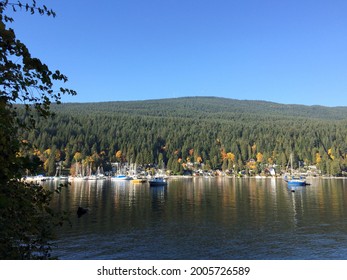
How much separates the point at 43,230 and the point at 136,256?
623 inches

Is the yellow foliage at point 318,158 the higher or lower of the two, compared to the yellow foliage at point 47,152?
lower

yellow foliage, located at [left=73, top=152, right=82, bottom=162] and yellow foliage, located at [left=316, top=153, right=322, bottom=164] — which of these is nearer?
yellow foliage, located at [left=316, top=153, right=322, bottom=164]

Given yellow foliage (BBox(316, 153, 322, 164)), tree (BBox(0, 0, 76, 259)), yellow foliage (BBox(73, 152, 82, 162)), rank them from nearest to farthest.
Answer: tree (BBox(0, 0, 76, 259)) → yellow foliage (BBox(316, 153, 322, 164)) → yellow foliage (BBox(73, 152, 82, 162))

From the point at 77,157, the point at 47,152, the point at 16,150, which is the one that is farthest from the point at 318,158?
the point at 16,150

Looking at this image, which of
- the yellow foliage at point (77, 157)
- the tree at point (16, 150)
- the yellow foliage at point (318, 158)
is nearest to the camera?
the tree at point (16, 150)

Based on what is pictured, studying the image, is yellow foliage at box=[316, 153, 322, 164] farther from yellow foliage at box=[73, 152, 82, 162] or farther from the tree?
the tree

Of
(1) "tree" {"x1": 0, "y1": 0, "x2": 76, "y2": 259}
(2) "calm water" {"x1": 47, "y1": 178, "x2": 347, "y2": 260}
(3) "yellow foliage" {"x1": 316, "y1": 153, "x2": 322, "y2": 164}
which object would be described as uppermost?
(3) "yellow foliage" {"x1": 316, "y1": 153, "x2": 322, "y2": 164}

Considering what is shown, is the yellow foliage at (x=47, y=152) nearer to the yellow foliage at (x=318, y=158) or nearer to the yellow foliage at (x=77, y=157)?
the yellow foliage at (x=77, y=157)

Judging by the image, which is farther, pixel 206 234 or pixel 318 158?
pixel 318 158

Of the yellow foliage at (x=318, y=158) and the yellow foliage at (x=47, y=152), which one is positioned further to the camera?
→ the yellow foliage at (x=318, y=158)

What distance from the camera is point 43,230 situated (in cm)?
816

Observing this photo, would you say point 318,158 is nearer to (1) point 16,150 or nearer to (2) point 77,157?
(2) point 77,157

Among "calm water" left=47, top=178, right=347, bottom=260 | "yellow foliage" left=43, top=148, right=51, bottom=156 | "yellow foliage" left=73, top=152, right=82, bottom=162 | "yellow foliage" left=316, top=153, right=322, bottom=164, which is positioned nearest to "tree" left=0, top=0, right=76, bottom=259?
"calm water" left=47, top=178, right=347, bottom=260

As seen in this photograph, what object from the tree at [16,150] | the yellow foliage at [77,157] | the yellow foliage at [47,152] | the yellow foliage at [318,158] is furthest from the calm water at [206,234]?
the yellow foliage at [318,158]
